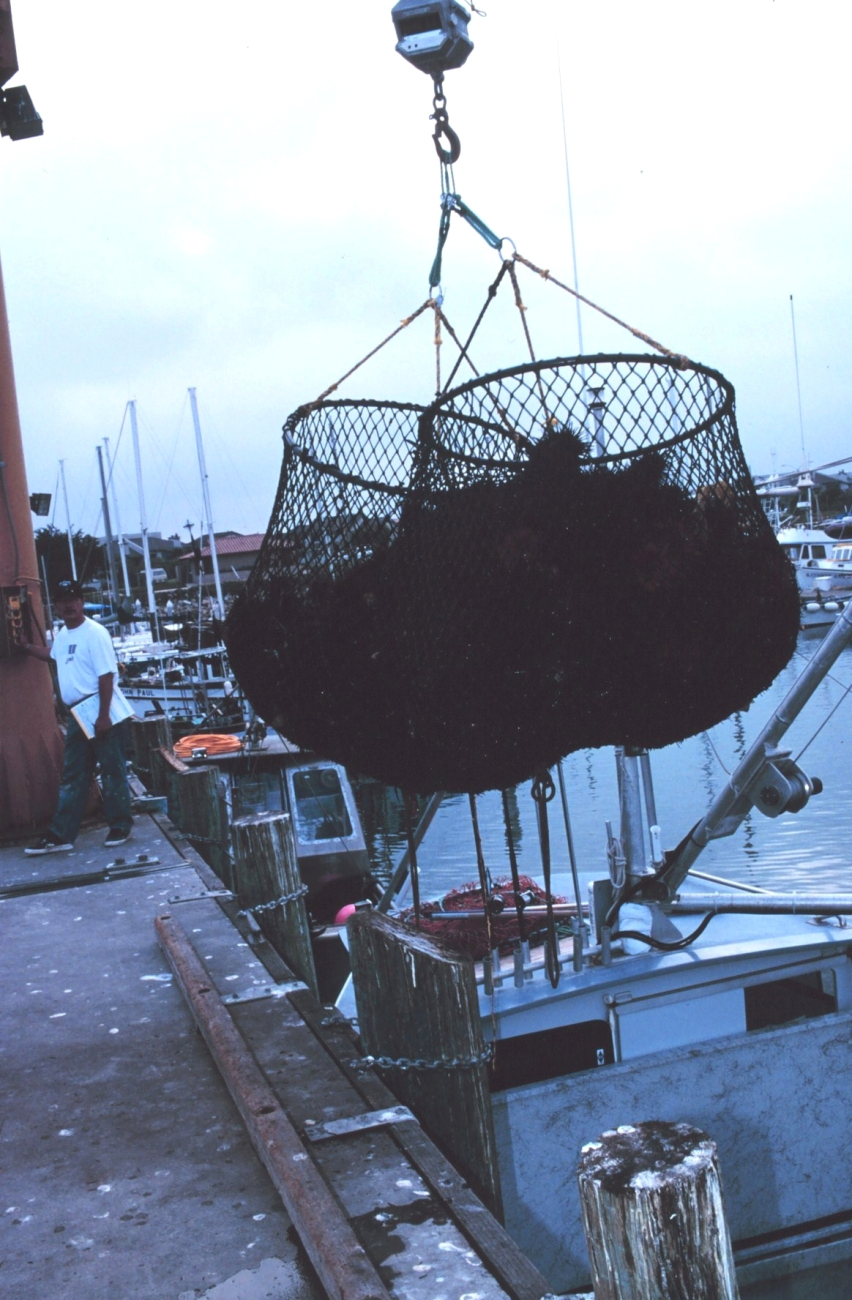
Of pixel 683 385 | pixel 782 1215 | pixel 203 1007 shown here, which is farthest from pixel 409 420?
pixel 782 1215

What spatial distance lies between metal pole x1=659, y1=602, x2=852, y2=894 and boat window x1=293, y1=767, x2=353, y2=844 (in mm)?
8708

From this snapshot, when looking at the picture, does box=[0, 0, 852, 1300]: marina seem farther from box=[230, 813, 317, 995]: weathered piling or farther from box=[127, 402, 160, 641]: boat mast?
box=[127, 402, 160, 641]: boat mast

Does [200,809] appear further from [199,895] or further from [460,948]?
[460,948]

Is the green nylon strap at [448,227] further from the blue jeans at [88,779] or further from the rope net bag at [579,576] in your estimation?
the blue jeans at [88,779]

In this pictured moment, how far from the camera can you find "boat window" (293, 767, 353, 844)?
14305 mm

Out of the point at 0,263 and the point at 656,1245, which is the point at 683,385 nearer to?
the point at 656,1245

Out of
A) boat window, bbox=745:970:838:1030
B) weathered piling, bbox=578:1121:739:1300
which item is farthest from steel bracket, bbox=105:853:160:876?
weathered piling, bbox=578:1121:739:1300

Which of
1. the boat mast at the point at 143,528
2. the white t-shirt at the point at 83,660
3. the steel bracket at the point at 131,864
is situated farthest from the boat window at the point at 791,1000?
the boat mast at the point at 143,528

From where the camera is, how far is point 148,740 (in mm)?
13094

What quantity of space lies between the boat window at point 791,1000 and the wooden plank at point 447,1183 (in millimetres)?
2759

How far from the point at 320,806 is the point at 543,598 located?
37.2 ft

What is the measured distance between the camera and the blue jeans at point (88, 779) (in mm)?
7613

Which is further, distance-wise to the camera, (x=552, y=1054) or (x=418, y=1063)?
(x=552, y=1054)

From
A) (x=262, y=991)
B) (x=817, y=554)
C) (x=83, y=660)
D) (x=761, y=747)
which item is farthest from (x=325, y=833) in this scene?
(x=817, y=554)
